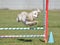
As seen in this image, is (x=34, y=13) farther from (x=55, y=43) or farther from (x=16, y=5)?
(x=16, y=5)

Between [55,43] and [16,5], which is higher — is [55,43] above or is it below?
above

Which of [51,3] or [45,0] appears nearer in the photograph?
[45,0]

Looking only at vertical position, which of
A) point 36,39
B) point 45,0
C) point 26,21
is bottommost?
point 36,39

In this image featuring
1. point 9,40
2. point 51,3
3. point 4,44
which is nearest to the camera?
point 4,44

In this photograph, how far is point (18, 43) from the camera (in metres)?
6.32

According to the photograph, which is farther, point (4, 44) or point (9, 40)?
point (9, 40)

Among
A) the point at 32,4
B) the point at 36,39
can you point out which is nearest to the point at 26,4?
the point at 32,4

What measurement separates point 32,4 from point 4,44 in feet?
42.7

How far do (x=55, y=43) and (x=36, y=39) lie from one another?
69cm

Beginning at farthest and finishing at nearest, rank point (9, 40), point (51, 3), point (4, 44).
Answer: point (51, 3) < point (9, 40) < point (4, 44)

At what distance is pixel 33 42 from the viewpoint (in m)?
6.46

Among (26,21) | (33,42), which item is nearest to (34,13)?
(26,21)

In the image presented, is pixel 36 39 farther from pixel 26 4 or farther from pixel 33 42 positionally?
pixel 26 4

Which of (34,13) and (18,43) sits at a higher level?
(34,13)
